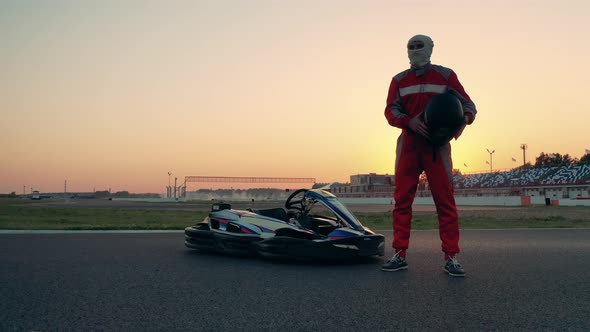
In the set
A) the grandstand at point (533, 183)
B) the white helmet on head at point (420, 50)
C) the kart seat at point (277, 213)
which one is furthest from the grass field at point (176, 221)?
the grandstand at point (533, 183)

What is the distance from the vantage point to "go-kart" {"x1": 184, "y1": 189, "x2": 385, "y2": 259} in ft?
18.3

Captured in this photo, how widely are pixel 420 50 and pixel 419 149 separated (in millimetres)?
1073

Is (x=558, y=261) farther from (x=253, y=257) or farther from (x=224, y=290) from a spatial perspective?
(x=224, y=290)

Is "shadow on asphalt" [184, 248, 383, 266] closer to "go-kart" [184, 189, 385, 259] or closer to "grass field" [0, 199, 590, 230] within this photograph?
"go-kart" [184, 189, 385, 259]

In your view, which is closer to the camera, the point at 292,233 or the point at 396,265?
the point at 396,265

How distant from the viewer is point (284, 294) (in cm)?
378

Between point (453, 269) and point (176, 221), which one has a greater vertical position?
point (453, 269)

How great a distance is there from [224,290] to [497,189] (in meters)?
95.7

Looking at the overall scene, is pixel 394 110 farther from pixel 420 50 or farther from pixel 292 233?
pixel 292 233

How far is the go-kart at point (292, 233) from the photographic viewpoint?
18.3 ft

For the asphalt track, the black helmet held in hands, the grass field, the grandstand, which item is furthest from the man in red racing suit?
the grandstand

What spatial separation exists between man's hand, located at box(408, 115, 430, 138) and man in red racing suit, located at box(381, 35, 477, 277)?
0.5 inches

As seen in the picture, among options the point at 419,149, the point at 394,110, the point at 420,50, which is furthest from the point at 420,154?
the point at 420,50

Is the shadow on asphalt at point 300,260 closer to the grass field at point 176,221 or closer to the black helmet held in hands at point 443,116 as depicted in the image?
the black helmet held in hands at point 443,116
